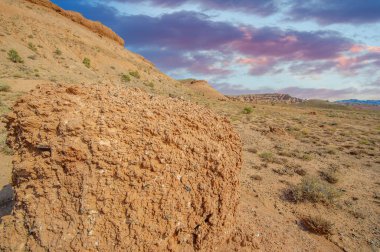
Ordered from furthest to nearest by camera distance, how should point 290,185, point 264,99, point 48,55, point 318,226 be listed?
point 264,99
point 48,55
point 290,185
point 318,226

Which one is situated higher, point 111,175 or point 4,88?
point 4,88

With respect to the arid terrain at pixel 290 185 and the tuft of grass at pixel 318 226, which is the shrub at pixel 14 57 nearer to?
the arid terrain at pixel 290 185

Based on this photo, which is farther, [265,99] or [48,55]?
[265,99]

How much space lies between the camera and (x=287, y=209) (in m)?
6.14

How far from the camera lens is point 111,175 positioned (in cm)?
282

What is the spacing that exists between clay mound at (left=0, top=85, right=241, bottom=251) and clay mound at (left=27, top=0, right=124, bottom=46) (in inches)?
1761

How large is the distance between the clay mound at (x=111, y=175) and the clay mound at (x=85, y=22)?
44725mm

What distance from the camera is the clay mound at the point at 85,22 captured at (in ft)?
127

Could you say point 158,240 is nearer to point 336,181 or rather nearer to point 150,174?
point 150,174

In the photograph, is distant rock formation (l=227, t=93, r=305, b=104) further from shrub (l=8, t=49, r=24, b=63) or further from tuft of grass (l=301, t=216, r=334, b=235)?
tuft of grass (l=301, t=216, r=334, b=235)

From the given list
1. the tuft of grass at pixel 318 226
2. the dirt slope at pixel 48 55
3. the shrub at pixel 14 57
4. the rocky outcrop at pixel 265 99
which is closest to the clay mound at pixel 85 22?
the dirt slope at pixel 48 55

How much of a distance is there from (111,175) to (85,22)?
4825 cm

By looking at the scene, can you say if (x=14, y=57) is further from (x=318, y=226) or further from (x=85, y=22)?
(x=85, y=22)

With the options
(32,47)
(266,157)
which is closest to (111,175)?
(266,157)
